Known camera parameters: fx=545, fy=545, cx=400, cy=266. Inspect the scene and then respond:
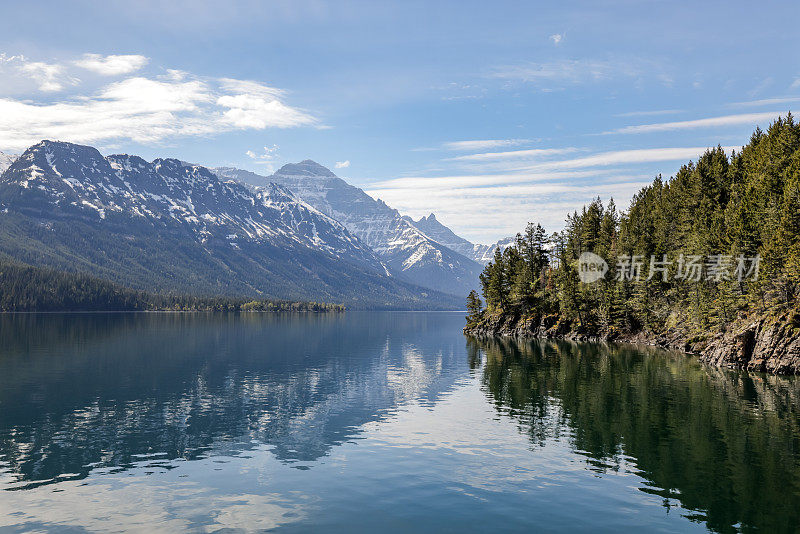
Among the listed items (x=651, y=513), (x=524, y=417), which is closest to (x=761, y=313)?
(x=524, y=417)

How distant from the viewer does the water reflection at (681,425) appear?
2917 cm

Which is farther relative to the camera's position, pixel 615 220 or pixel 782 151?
pixel 615 220

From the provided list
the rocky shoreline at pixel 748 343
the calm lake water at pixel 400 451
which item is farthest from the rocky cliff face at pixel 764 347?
the calm lake water at pixel 400 451

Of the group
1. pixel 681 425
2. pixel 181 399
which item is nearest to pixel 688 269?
pixel 681 425

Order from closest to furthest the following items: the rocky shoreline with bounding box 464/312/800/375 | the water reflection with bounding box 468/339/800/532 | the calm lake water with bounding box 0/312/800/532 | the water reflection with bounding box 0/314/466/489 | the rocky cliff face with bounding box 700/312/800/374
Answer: the calm lake water with bounding box 0/312/800/532 → the water reflection with bounding box 468/339/800/532 → the water reflection with bounding box 0/314/466/489 → the rocky cliff face with bounding box 700/312/800/374 → the rocky shoreline with bounding box 464/312/800/375

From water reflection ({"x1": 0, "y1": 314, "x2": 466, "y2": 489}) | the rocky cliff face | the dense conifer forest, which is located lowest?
water reflection ({"x1": 0, "y1": 314, "x2": 466, "y2": 489})

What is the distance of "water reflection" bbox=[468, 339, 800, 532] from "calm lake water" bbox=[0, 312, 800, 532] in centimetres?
19

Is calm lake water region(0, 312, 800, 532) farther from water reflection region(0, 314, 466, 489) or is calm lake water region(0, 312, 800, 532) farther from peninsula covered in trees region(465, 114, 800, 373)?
peninsula covered in trees region(465, 114, 800, 373)

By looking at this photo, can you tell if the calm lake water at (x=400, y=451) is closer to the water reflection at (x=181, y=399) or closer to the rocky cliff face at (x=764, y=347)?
the water reflection at (x=181, y=399)

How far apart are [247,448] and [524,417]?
2563 centimetres

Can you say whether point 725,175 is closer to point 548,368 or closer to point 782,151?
point 782,151

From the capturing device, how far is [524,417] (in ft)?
169

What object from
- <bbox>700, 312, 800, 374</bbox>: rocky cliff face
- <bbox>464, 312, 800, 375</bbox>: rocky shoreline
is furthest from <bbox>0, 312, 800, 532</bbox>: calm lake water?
<bbox>464, 312, 800, 375</bbox>: rocky shoreline

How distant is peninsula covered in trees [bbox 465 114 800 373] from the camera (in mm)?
80375
